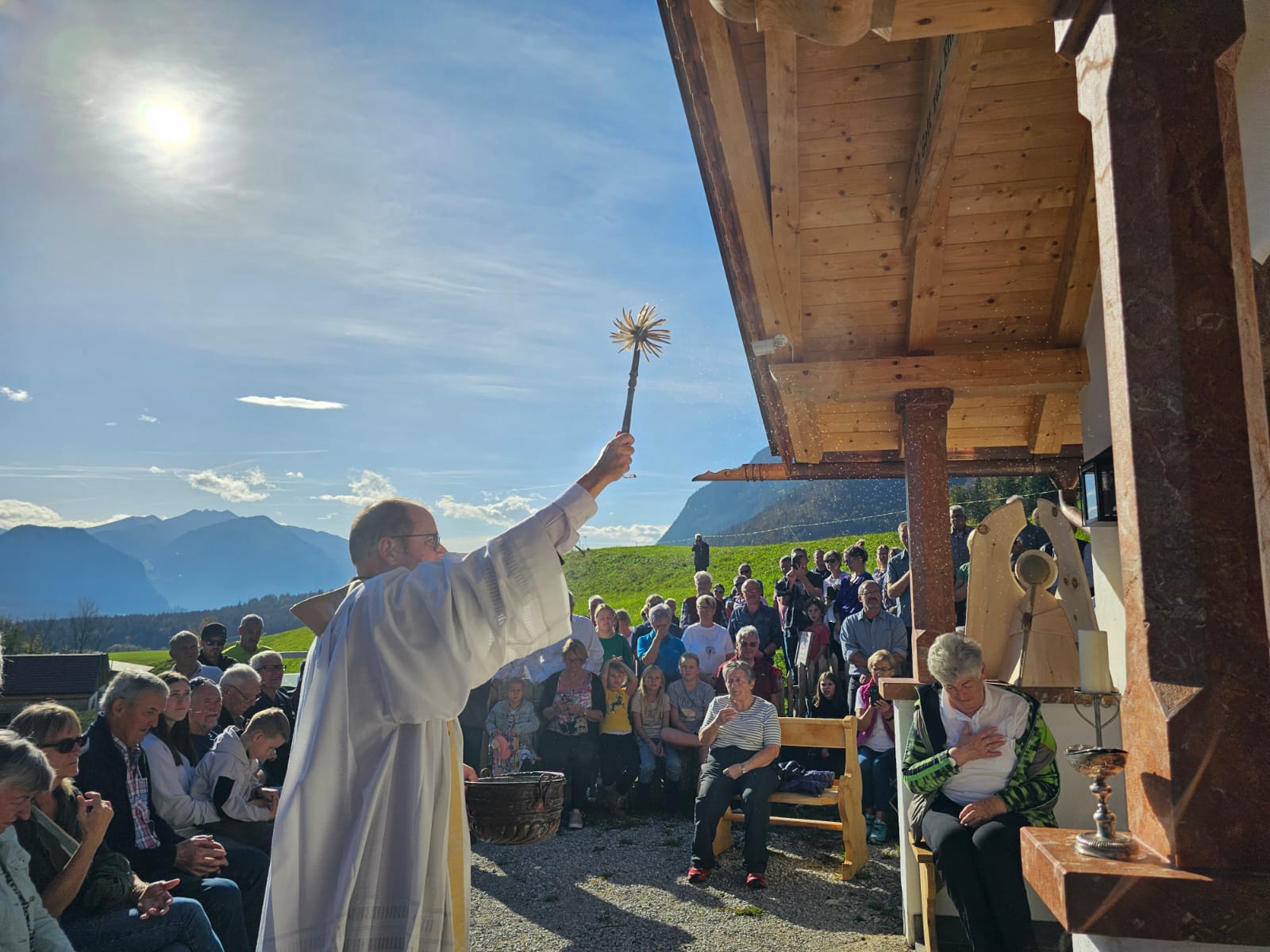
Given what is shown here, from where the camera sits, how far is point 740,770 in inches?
258

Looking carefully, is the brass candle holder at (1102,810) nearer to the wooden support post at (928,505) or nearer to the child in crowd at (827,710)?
the wooden support post at (928,505)

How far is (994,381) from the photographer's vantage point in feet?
20.2

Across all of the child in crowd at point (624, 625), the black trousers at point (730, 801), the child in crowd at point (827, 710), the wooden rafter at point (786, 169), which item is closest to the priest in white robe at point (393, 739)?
the wooden rafter at point (786, 169)

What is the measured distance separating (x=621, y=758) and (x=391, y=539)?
5.94 m

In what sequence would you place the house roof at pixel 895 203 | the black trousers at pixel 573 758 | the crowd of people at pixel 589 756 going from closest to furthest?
the crowd of people at pixel 589 756 → the house roof at pixel 895 203 → the black trousers at pixel 573 758

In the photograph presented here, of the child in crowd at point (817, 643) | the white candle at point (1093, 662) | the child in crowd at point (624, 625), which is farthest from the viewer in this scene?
the child in crowd at point (624, 625)

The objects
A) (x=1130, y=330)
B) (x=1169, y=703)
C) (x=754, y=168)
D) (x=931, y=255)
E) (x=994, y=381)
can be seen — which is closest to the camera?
(x=1169, y=703)

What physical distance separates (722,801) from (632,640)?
3.47 meters

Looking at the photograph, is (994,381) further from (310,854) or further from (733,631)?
(310,854)

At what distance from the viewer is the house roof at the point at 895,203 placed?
13.8ft

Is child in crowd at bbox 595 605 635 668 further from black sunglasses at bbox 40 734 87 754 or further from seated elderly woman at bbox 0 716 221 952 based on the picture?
black sunglasses at bbox 40 734 87 754

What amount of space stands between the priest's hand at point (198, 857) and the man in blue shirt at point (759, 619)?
18.8ft

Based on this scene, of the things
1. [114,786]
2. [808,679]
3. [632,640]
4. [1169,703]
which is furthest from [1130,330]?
[632,640]

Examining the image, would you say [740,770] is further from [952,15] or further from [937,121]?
[952,15]
